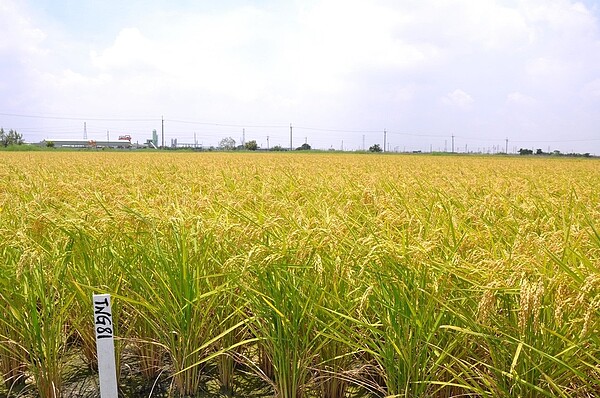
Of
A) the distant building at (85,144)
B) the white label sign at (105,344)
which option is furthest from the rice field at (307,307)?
the distant building at (85,144)

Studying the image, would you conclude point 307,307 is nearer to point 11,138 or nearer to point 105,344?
point 105,344

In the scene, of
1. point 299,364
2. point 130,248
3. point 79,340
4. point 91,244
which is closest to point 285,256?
point 299,364

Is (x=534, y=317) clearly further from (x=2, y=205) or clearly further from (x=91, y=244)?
(x=2, y=205)

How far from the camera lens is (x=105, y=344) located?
7.13 feet

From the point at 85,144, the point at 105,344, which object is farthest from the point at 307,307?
the point at 85,144

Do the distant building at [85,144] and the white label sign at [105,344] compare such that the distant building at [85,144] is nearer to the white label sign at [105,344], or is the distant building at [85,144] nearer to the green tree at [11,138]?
the green tree at [11,138]

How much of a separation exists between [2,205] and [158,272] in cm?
226

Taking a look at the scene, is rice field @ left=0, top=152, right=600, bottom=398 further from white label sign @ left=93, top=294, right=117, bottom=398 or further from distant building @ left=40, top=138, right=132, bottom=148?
Answer: distant building @ left=40, top=138, right=132, bottom=148

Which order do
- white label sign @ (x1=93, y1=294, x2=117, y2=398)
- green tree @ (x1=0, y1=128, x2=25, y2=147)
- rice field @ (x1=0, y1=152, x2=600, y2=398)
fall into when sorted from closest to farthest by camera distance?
rice field @ (x1=0, y1=152, x2=600, y2=398) < white label sign @ (x1=93, y1=294, x2=117, y2=398) < green tree @ (x1=0, y1=128, x2=25, y2=147)

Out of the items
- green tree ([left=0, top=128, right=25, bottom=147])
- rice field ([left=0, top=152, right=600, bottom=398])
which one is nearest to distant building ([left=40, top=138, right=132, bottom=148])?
green tree ([left=0, top=128, right=25, bottom=147])

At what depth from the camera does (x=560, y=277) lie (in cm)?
188

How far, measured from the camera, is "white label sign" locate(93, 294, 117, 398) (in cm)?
213

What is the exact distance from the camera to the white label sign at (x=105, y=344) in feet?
6.98

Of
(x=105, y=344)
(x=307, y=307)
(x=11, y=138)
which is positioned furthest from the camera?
(x=11, y=138)
